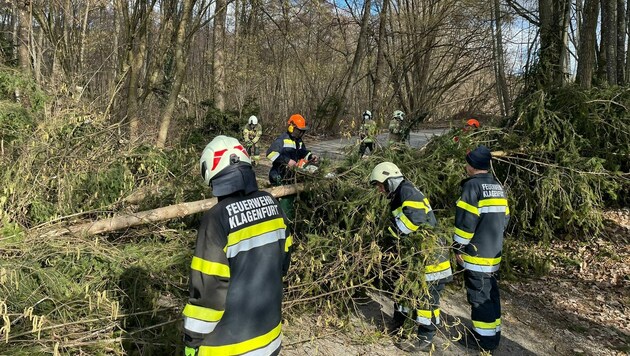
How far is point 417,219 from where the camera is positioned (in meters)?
3.78

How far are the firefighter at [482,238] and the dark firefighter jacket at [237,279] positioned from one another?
7.52 ft

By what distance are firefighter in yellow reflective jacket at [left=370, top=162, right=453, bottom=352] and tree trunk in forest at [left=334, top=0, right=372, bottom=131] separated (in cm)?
1530

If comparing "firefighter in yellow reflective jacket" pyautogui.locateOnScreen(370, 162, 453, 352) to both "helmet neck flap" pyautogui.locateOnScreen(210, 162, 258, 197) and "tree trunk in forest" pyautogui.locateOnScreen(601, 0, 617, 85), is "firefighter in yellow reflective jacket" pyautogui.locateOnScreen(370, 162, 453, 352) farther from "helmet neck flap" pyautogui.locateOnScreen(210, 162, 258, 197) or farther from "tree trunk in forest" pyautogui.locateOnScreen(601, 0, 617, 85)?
"tree trunk in forest" pyautogui.locateOnScreen(601, 0, 617, 85)

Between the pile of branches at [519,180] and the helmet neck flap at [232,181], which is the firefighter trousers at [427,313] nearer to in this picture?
the pile of branches at [519,180]

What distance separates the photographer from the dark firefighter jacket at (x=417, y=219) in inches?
149

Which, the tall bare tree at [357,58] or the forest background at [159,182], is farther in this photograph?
the tall bare tree at [357,58]

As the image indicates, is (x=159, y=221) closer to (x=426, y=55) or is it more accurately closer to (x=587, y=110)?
(x=587, y=110)

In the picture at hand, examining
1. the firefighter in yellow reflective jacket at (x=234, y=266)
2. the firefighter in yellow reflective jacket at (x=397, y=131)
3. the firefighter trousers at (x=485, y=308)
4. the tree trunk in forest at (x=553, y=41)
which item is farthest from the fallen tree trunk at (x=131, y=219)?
the tree trunk in forest at (x=553, y=41)

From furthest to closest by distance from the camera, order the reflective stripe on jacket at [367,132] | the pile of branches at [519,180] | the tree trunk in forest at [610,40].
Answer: the tree trunk in forest at [610,40] < the reflective stripe on jacket at [367,132] < the pile of branches at [519,180]

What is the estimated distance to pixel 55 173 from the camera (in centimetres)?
400

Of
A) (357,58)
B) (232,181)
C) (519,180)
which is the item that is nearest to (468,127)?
(519,180)

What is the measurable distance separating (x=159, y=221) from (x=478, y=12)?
17217 millimetres

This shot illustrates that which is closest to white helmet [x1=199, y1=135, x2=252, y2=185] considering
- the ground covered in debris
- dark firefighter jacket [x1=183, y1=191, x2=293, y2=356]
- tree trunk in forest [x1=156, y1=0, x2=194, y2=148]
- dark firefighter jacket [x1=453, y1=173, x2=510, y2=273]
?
dark firefighter jacket [x1=183, y1=191, x2=293, y2=356]

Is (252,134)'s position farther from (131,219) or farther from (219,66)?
(131,219)
